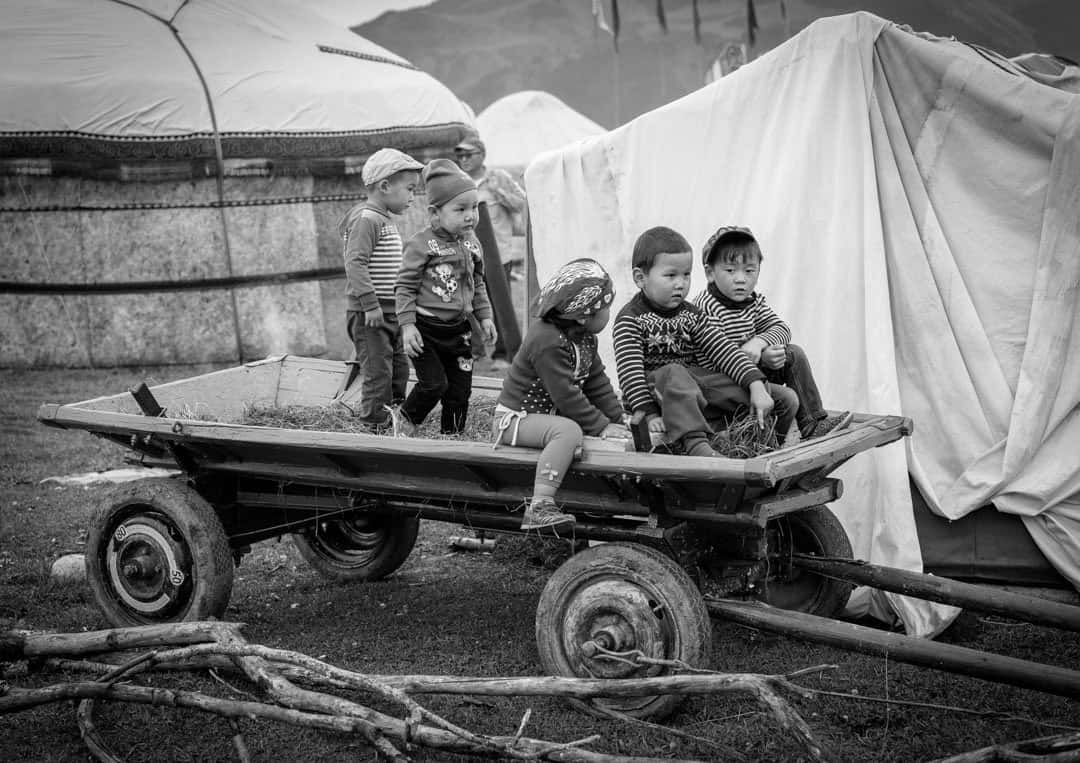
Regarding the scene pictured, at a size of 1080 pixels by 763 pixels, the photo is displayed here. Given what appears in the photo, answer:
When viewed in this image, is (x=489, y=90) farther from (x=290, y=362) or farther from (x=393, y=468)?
(x=393, y=468)

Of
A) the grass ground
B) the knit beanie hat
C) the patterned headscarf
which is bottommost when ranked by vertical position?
the grass ground

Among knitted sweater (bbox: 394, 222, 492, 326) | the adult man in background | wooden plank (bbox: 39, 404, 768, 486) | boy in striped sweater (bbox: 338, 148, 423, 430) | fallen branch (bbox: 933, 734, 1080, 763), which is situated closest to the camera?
fallen branch (bbox: 933, 734, 1080, 763)

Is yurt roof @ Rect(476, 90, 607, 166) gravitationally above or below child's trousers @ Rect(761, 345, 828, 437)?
above

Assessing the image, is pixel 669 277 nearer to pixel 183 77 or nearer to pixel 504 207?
pixel 183 77

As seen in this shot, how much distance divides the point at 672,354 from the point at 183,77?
22.7 feet

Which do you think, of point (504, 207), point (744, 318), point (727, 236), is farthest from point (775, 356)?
point (504, 207)

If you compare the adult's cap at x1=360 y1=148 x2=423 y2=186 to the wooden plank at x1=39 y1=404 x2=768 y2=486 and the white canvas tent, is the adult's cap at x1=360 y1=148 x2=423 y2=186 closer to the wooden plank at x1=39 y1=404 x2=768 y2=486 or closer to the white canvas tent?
the white canvas tent

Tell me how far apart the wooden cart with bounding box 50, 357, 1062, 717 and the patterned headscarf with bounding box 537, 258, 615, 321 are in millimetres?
456

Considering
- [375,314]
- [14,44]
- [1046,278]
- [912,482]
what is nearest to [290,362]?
[375,314]

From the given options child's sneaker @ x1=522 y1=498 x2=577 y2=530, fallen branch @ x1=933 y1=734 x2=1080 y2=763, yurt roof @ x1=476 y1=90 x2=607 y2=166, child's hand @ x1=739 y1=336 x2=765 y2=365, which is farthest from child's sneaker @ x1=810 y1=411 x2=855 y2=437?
yurt roof @ x1=476 y1=90 x2=607 y2=166

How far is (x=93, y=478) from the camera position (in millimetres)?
6652

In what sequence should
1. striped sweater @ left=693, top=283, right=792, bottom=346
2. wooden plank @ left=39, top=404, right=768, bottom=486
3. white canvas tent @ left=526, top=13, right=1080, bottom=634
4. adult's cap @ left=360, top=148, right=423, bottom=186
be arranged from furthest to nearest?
adult's cap @ left=360, top=148, right=423, bottom=186 → white canvas tent @ left=526, top=13, right=1080, bottom=634 → striped sweater @ left=693, top=283, right=792, bottom=346 → wooden plank @ left=39, top=404, right=768, bottom=486

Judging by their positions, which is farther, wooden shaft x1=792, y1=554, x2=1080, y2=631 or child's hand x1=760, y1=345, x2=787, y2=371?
child's hand x1=760, y1=345, x2=787, y2=371

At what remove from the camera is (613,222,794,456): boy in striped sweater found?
3.64m
